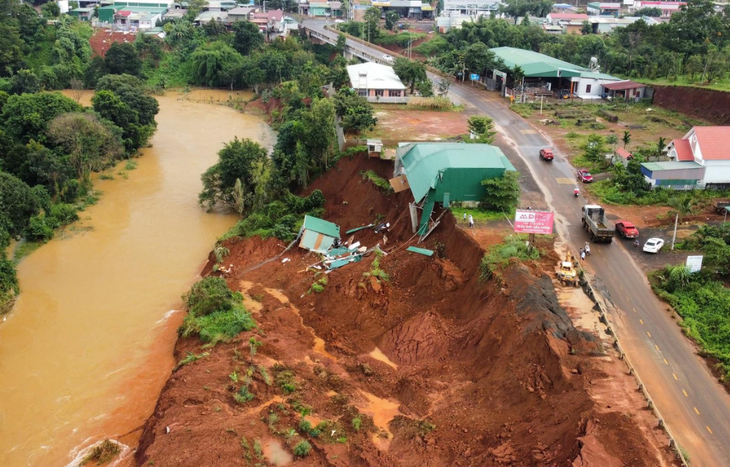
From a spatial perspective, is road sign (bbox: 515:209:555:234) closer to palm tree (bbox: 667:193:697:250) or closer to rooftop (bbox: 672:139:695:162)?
palm tree (bbox: 667:193:697:250)

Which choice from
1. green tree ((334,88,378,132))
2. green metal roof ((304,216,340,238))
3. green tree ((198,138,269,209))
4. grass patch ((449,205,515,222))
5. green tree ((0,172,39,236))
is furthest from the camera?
green tree ((334,88,378,132))

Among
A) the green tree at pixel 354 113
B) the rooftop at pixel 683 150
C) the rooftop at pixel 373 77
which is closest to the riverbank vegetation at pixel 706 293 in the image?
the rooftop at pixel 683 150

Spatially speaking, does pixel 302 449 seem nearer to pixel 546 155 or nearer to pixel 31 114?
pixel 546 155

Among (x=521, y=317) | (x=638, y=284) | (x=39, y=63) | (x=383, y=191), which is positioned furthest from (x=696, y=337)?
(x=39, y=63)

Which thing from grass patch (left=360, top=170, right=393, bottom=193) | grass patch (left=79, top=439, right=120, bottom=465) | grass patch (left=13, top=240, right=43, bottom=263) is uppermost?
grass patch (left=360, top=170, right=393, bottom=193)

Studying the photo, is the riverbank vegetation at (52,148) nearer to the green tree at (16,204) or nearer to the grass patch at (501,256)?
the green tree at (16,204)

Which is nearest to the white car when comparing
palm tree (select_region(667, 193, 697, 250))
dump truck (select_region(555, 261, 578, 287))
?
palm tree (select_region(667, 193, 697, 250))
